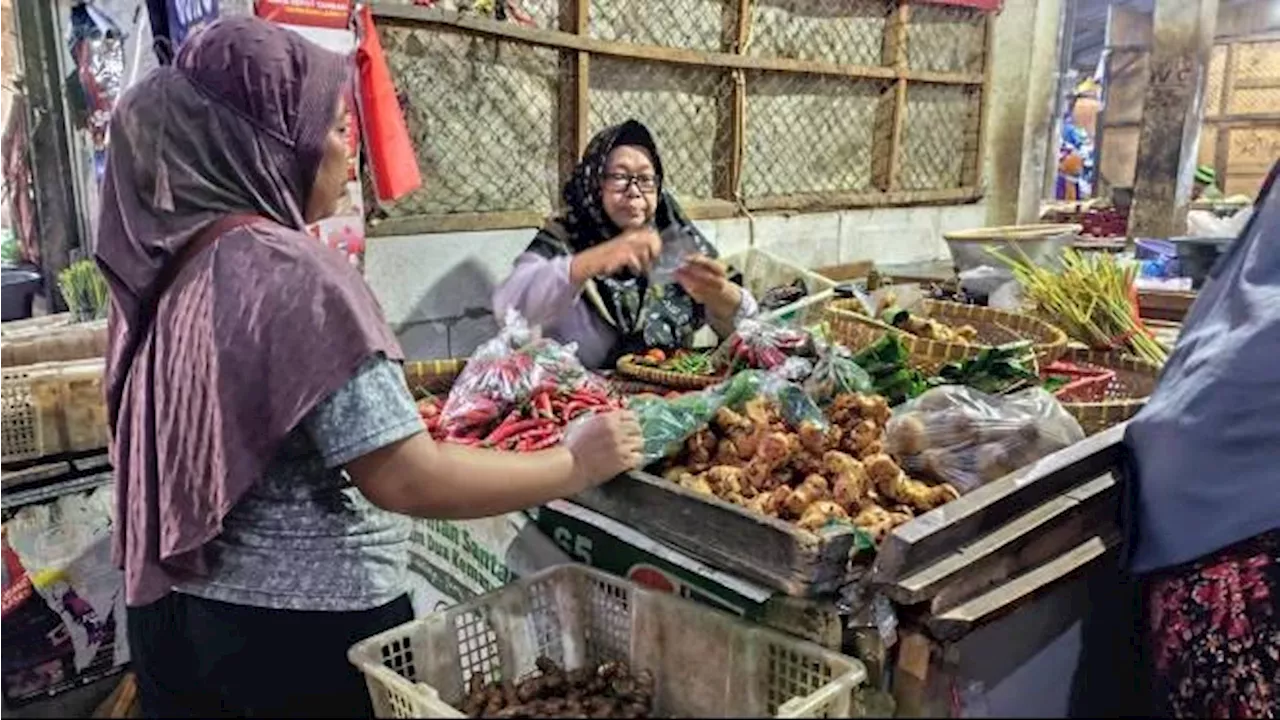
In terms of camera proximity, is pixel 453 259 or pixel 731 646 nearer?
pixel 731 646

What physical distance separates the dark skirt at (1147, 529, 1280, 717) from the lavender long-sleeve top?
1564mm

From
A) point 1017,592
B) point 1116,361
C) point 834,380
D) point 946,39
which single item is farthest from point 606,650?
point 946,39

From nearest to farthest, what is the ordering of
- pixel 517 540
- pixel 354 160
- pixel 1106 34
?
pixel 517 540
pixel 354 160
pixel 1106 34

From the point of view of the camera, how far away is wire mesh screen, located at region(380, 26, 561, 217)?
376cm

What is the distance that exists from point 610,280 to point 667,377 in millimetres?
941

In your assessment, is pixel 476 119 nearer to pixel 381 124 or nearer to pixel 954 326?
pixel 381 124

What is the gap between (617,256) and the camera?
3141mm

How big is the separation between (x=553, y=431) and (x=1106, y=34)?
14875 millimetres

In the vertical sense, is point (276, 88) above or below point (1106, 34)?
Result: below

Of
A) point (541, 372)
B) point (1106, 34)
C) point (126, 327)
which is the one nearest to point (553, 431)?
point (541, 372)

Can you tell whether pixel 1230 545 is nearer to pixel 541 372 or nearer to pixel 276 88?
pixel 541 372

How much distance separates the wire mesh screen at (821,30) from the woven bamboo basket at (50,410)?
3.67 m

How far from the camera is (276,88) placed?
134 cm

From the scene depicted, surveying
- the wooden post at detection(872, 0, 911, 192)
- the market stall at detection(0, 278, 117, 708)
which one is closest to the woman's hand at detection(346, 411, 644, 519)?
the market stall at detection(0, 278, 117, 708)
